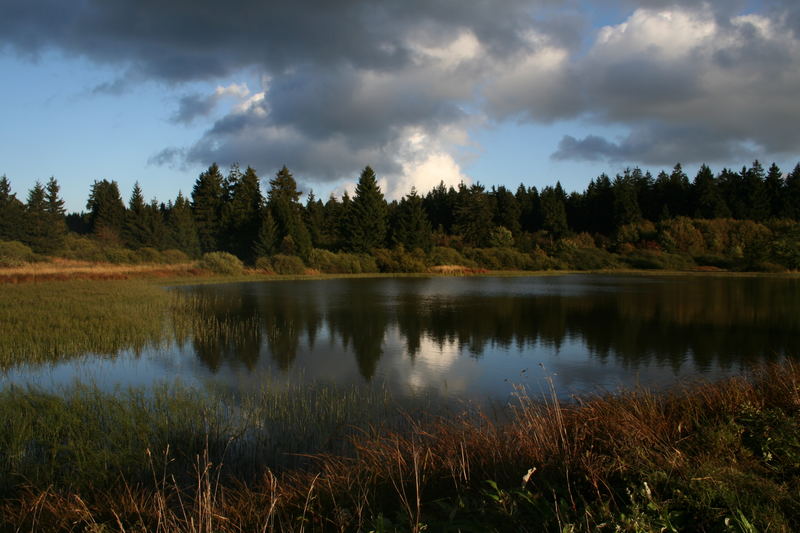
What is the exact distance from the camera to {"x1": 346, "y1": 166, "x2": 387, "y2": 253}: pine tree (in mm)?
58344

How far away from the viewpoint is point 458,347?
14.4 meters

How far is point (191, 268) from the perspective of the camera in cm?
4503

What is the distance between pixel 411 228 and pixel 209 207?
28495mm

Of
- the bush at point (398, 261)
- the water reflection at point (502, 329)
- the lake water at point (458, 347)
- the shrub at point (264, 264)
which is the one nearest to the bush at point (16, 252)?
the shrub at point (264, 264)

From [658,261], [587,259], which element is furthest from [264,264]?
[658,261]

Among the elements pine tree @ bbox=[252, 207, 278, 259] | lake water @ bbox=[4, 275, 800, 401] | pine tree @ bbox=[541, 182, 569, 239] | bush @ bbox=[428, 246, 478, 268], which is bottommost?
lake water @ bbox=[4, 275, 800, 401]

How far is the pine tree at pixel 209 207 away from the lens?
67.7 metres

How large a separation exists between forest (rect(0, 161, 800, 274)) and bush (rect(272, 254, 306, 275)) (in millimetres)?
101

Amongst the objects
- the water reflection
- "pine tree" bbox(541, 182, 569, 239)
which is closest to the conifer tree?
"pine tree" bbox(541, 182, 569, 239)

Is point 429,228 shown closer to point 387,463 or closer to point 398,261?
point 398,261

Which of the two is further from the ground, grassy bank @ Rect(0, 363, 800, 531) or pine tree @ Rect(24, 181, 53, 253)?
pine tree @ Rect(24, 181, 53, 253)

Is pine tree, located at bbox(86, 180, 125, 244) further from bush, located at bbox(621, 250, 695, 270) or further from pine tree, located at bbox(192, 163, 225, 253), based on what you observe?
bush, located at bbox(621, 250, 695, 270)

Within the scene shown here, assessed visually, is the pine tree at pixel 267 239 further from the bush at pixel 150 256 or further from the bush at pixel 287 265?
the bush at pixel 150 256

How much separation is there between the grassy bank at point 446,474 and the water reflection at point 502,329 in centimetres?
488
